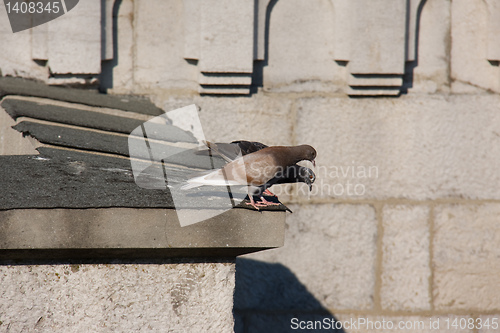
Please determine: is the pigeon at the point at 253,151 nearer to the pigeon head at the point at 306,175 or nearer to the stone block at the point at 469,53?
the pigeon head at the point at 306,175

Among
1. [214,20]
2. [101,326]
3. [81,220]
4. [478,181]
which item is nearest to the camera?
[81,220]

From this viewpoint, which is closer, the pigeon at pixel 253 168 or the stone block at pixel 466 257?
the pigeon at pixel 253 168

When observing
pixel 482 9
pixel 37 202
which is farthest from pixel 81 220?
pixel 482 9

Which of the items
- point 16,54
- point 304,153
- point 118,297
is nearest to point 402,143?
point 304,153

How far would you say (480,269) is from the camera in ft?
15.1

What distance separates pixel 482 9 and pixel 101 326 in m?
3.97

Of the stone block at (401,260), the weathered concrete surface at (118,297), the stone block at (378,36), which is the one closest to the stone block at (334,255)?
the stone block at (401,260)

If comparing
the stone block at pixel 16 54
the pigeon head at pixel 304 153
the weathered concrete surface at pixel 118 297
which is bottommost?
the weathered concrete surface at pixel 118 297

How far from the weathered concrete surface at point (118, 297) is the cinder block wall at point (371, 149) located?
1.91 metres

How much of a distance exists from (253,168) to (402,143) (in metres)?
1.96

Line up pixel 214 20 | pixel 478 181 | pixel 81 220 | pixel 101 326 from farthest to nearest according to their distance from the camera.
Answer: pixel 478 181 → pixel 214 20 → pixel 101 326 → pixel 81 220

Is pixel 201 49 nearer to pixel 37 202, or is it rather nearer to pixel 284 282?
pixel 284 282

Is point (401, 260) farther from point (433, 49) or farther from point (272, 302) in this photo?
point (433, 49)

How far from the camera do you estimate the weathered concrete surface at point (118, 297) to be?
8.21 feet
